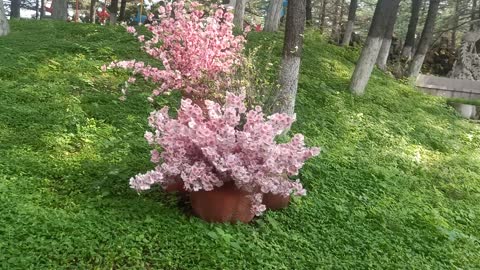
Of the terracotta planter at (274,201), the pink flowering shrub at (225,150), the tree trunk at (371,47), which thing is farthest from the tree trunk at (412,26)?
the pink flowering shrub at (225,150)

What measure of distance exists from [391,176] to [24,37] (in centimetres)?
803

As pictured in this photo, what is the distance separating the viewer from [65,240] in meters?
3.10

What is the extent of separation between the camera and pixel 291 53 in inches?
244

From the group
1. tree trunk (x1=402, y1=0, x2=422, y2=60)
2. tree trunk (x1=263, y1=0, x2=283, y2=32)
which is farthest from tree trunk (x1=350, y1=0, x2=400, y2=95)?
tree trunk (x1=402, y1=0, x2=422, y2=60)

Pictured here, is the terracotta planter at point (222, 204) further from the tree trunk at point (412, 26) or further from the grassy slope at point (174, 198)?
the tree trunk at point (412, 26)

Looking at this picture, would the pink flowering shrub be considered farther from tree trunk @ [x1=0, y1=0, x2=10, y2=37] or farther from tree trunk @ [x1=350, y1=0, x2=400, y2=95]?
tree trunk @ [x1=0, y1=0, x2=10, y2=37]

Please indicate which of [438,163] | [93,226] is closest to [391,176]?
[438,163]

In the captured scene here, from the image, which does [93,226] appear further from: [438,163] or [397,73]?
[397,73]

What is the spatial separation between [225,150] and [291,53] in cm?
312

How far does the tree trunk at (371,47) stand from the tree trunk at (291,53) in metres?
3.55

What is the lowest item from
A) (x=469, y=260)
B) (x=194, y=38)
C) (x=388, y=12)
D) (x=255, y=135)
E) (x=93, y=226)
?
(x=469, y=260)

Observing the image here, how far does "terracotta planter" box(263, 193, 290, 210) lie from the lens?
4051mm

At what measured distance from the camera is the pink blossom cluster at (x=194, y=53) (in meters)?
5.46

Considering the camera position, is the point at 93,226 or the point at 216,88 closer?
the point at 93,226
